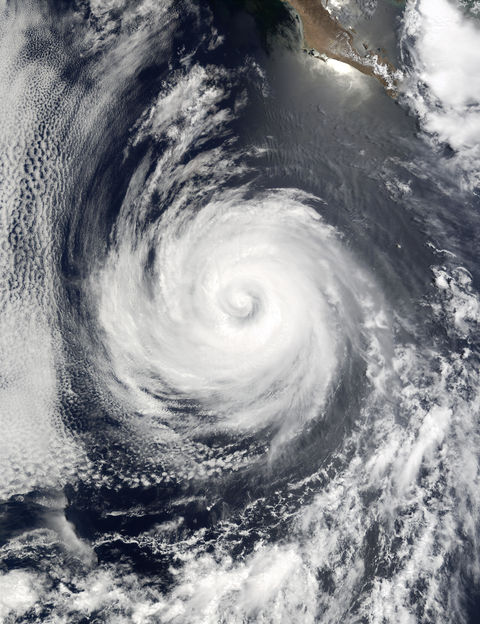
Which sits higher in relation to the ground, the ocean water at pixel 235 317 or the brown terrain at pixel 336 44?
the brown terrain at pixel 336 44

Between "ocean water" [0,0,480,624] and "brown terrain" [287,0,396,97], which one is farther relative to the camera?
"brown terrain" [287,0,396,97]

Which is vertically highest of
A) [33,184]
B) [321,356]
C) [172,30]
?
[172,30]

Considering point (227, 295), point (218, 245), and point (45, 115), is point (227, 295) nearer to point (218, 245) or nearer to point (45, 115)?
point (218, 245)

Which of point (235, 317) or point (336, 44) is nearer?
point (235, 317)

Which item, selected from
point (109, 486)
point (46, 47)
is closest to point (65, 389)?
point (109, 486)

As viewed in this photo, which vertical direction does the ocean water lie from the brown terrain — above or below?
below
